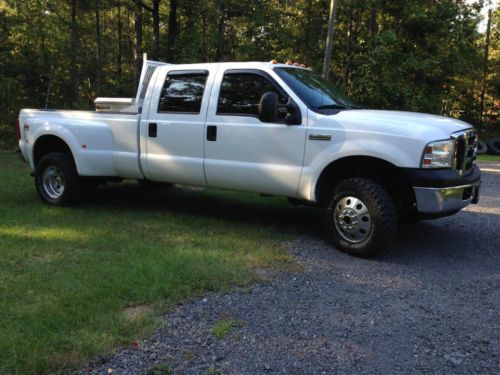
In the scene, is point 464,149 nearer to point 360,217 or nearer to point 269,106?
point 360,217

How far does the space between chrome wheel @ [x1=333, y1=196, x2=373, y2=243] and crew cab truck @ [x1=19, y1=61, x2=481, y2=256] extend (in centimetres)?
1

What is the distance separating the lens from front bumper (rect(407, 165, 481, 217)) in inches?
185

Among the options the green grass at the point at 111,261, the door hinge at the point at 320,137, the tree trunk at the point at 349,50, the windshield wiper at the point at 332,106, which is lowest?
the green grass at the point at 111,261

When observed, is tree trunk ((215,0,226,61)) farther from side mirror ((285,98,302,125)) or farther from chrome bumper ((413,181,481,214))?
chrome bumper ((413,181,481,214))

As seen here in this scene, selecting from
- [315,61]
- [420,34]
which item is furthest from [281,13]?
[420,34]

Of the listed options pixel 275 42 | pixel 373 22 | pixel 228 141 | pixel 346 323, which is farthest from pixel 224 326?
pixel 373 22

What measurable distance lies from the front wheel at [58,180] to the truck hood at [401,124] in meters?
3.92

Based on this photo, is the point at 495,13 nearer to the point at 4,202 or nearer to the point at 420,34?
the point at 420,34

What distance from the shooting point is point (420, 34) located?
23297 mm

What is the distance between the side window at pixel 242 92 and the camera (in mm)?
5715

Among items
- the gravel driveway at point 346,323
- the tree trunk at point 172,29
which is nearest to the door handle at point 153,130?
the gravel driveway at point 346,323

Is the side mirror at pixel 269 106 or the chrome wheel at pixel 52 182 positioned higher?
the side mirror at pixel 269 106

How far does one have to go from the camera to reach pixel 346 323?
3.55 metres

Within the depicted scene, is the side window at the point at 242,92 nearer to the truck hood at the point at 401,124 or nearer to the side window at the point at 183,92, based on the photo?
the side window at the point at 183,92
